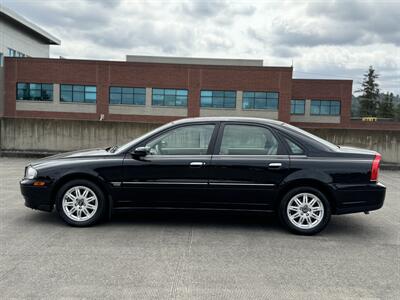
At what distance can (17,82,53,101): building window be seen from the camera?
163 feet

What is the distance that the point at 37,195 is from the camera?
20.4ft

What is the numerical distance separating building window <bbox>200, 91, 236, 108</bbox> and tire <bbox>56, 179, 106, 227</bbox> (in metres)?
44.1

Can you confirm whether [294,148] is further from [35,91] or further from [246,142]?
[35,91]

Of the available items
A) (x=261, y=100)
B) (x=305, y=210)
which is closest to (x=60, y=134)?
(x=305, y=210)

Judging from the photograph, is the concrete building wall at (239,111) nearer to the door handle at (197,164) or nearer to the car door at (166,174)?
the car door at (166,174)

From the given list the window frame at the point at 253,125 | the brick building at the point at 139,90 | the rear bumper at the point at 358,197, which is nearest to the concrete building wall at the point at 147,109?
the brick building at the point at 139,90

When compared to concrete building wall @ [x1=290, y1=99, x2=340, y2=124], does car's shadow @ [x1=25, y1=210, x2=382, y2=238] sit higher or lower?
lower

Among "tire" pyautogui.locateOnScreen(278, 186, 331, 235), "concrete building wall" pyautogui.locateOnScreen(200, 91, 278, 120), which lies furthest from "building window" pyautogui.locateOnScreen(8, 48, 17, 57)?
"tire" pyautogui.locateOnScreen(278, 186, 331, 235)

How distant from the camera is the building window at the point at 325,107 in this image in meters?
59.7

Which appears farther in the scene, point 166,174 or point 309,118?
point 309,118

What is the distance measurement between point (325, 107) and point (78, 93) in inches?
1274

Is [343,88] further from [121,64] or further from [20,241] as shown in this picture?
[20,241]

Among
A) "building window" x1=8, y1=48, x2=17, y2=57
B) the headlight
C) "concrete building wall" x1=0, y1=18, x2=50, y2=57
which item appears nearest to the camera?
the headlight

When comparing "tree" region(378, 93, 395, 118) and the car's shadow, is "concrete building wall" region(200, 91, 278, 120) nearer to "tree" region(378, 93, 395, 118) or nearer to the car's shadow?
the car's shadow
